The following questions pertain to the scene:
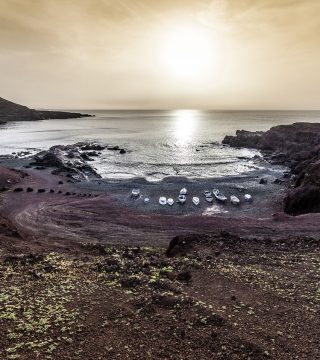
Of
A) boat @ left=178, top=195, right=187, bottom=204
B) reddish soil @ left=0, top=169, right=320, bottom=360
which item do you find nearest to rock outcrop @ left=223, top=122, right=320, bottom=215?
boat @ left=178, top=195, right=187, bottom=204

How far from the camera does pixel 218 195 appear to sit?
5456 centimetres

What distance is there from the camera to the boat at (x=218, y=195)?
173 feet

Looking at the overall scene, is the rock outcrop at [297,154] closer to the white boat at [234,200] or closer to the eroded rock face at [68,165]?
the white boat at [234,200]

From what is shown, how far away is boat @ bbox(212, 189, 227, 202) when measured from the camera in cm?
5282

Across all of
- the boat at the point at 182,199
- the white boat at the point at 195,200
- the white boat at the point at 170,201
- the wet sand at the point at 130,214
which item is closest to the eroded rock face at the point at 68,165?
the wet sand at the point at 130,214

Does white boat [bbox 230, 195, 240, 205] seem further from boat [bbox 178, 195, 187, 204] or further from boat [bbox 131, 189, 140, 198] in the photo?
boat [bbox 131, 189, 140, 198]

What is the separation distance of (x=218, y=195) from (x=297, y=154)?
1667 inches

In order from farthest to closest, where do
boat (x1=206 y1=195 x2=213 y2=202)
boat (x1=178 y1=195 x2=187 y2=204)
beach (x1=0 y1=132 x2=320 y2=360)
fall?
boat (x1=206 y1=195 x2=213 y2=202), boat (x1=178 y1=195 x2=187 y2=204), beach (x1=0 y1=132 x2=320 y2=360)

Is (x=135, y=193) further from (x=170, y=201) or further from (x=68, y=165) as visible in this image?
(x=68, y=165)

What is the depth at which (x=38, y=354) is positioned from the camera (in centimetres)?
1421

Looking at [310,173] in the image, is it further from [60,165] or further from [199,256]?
[60,165]

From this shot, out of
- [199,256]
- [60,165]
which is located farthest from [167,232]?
[60,165]

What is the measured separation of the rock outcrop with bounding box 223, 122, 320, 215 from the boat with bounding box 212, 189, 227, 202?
866cm

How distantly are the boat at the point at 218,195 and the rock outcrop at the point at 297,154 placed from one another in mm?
8663
